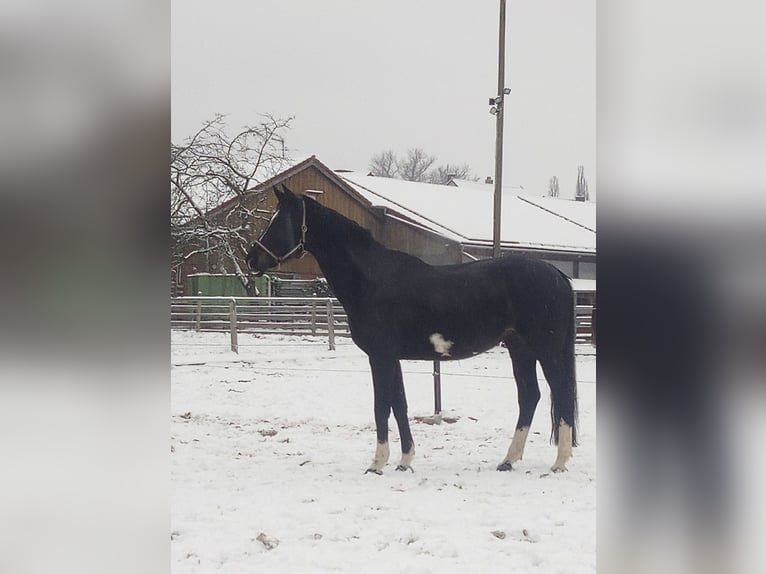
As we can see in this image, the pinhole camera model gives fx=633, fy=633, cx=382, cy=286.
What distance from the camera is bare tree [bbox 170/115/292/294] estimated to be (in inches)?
119

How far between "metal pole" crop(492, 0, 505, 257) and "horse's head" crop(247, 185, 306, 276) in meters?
0.86

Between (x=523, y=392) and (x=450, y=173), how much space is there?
1064 mm

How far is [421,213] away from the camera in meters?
3.01

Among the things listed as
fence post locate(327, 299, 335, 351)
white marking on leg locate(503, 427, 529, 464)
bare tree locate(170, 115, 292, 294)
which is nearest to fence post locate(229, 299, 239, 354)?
bare tree locate(170, 115, 292, 294)

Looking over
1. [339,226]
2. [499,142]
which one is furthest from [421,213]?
[499,142]

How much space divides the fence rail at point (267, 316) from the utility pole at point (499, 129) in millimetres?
514

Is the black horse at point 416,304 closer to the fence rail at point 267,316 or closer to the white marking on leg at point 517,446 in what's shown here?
the white marking on leg at point 517,446

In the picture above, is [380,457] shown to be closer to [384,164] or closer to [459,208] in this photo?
[459,208]

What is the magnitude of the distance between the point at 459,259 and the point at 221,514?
1547 millimetres

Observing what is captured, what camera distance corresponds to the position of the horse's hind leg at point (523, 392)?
2865 millimetres
